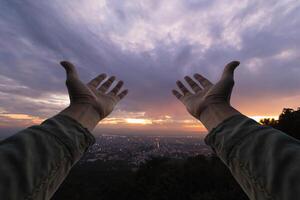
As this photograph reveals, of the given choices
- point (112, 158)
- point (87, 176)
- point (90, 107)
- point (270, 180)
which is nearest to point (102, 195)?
point (87, 176)

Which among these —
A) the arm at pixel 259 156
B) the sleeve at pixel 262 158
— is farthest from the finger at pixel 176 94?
the sleeve at pixel 262 158

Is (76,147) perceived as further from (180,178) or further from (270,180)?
(180,178)

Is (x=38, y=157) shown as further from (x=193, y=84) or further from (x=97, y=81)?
(x=193, y=84)

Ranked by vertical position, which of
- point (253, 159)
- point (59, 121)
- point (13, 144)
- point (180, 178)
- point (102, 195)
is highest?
point (59, 121)

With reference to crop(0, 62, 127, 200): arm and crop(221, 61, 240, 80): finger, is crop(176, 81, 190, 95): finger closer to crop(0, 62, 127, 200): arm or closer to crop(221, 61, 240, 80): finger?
crop(221, 61, 240, 80): finger

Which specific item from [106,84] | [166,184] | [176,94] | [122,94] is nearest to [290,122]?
[166,184]

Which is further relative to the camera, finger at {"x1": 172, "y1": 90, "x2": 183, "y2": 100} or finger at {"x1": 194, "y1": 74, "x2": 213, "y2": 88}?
finger at {"x1": 172, "y1": 90, "x2": 183, "y2": 100}

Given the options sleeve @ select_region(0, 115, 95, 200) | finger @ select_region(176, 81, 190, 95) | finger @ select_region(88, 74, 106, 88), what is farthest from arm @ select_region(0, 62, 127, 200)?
finger @ select_region(176, 81, 190, 95)
